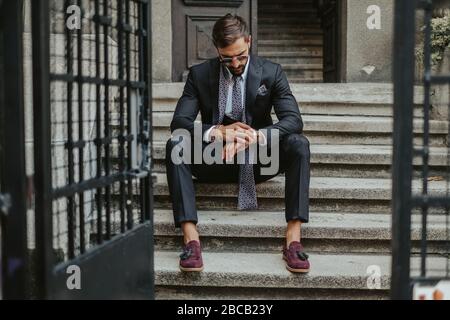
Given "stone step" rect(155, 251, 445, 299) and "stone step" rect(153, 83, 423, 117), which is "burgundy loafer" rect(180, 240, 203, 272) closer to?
"stone step" rect(155, 251, 445, 299)

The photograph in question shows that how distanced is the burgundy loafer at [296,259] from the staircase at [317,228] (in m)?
0.04

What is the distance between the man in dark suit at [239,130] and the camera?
312 cm

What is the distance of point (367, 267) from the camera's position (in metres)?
3.09

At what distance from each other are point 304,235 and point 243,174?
52 cm

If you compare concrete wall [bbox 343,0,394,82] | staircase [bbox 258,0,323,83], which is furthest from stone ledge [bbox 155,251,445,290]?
staircase [bbox 258,0,323,83]

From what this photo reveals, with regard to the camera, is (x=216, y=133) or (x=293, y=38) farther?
(x=293, y=38)

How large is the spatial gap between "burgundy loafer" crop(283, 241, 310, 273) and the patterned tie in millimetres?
540

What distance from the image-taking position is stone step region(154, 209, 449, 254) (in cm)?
336

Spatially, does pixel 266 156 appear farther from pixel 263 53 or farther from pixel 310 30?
pixel 310 30

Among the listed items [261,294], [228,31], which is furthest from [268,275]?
[228,31]

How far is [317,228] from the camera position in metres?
3.36

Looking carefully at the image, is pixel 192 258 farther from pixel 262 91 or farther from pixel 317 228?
pixel 262 91

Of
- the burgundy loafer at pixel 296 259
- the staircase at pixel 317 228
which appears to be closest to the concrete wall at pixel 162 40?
the staircase at pixel 317 228
